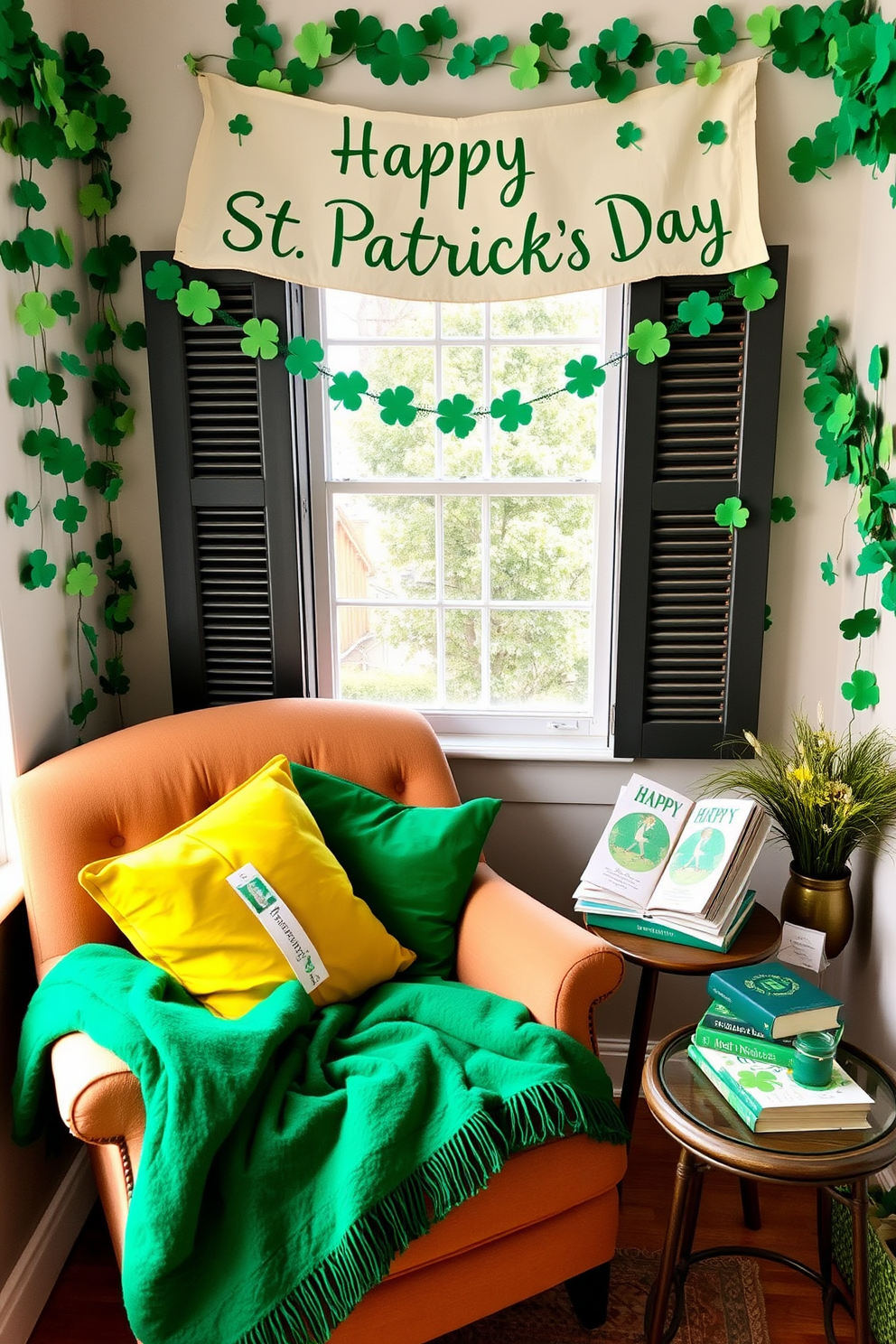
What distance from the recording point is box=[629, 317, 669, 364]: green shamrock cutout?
6.61ft

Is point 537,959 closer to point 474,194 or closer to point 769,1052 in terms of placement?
point 769,1052

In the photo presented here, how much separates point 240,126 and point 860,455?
143 centimetres

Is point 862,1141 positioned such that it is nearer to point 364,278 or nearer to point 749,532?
point 749,532

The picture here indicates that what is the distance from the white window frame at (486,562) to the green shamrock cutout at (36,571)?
2.04 feet

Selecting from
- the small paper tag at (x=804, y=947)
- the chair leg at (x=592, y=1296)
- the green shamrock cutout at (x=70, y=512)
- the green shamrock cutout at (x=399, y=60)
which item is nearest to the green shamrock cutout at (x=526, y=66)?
the green shamrock cutout at (x=399, y=60)

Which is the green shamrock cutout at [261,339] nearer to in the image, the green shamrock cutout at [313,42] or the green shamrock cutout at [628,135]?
the green shamrock cutout at [313,42]

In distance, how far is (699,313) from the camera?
6.55 ft

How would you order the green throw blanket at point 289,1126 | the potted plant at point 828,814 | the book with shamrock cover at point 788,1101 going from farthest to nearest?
the potted plant at point 828,814 < the book with shamrock cover at point 788,1101 < the green throw blanket at point 289,1126

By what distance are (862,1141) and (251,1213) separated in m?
0.87

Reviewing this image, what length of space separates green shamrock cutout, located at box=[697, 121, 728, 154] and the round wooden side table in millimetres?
1703

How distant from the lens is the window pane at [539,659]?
2.36 meters

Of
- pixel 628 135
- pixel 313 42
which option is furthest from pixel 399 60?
pixel 628 135

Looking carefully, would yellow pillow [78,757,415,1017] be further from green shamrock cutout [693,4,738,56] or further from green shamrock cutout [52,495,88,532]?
green shamrock cutout [693,4,738,56]

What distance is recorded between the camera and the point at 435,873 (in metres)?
1.87
